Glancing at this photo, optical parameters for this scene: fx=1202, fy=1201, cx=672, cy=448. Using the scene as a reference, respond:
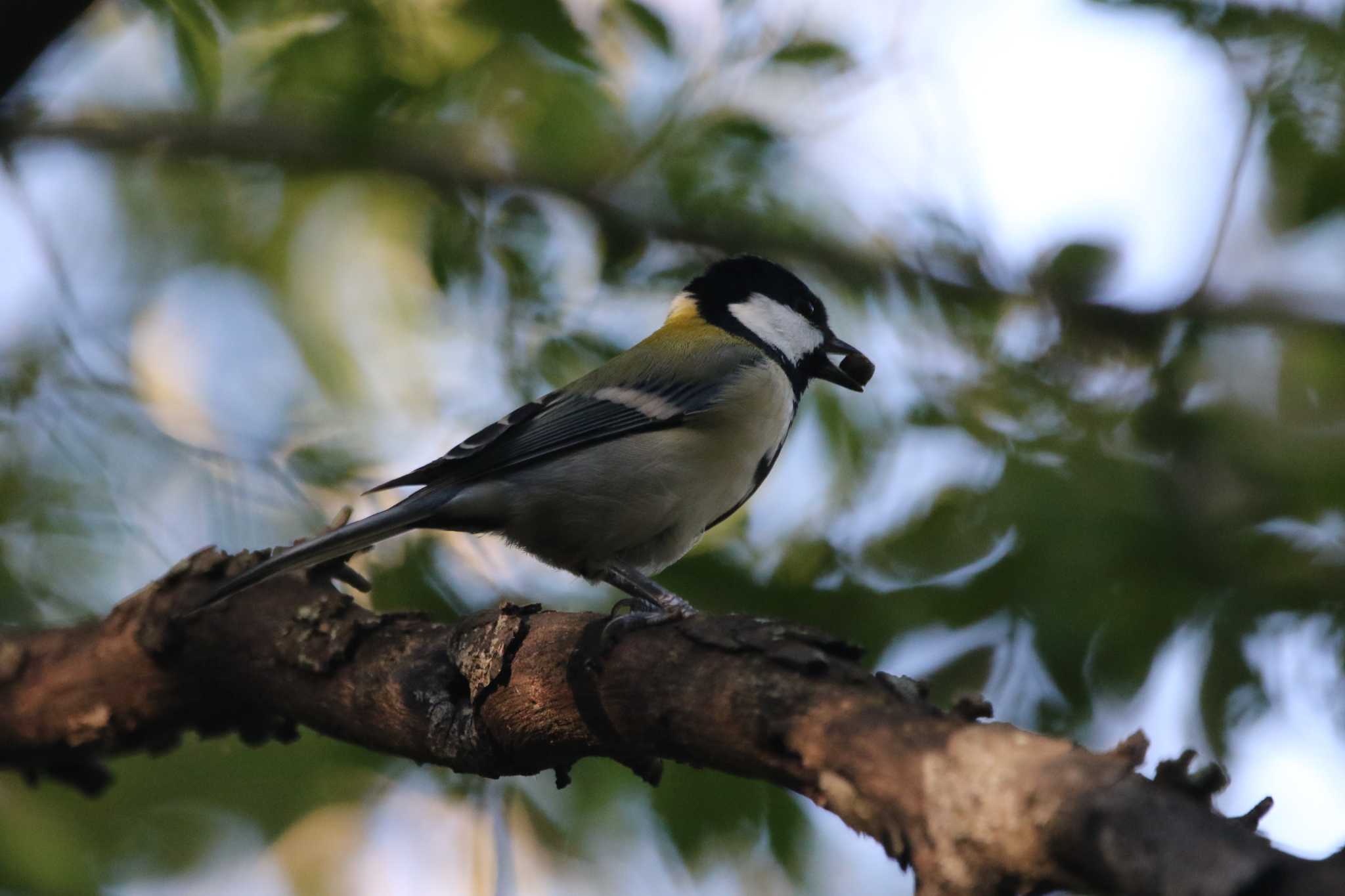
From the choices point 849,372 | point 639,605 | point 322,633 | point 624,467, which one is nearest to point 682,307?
point 849,372

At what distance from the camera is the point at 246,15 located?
4.32 meters

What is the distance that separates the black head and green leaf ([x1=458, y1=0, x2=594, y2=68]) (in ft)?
4.34

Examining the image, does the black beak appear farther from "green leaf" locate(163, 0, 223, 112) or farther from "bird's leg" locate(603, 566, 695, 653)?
"green leaf" locate(163, 0, 223, 112)

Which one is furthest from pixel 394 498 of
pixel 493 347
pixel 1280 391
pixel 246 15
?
pixel 1280 391

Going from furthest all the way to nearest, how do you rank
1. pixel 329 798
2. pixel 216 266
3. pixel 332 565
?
pixel 216 266, pixel 329 798, pixel 332 565

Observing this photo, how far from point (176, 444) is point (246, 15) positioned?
1604mm

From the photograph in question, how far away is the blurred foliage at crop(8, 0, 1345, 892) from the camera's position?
4125 mm

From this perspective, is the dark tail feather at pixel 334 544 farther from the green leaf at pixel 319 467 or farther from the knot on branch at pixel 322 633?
the green leaf at pixel 319 467

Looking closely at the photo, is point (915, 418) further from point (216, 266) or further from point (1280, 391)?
point (216, 266)

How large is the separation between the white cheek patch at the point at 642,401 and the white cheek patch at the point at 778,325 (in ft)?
3.14

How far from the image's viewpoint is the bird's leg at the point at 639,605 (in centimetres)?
270

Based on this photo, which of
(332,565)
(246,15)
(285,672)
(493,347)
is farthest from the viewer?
(493,347)

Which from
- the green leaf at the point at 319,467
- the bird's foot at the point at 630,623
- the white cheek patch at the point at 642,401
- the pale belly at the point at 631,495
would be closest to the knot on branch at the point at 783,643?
the bird's foot at the point at 630,623

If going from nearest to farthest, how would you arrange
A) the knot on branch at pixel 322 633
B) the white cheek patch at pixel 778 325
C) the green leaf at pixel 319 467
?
1. the knot on branch at pixel 322 633
2. the green leaf at pixel 319 467
3. the white cheek patch at pixel 778 325
